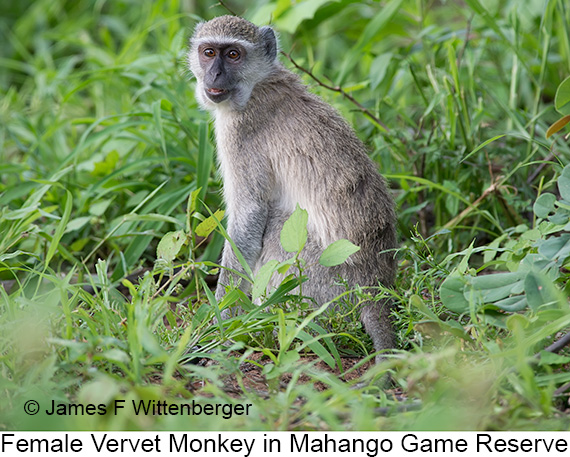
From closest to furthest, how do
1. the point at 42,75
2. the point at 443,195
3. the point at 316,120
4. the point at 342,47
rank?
the point at 316,120 < the point at 443,195 < the point at 42,75 < the point at 342,47

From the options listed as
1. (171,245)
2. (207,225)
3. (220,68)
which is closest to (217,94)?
(220,68)

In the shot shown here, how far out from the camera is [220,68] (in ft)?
13.9

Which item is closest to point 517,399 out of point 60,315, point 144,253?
point 60,315

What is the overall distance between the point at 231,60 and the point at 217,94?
0.94 feet

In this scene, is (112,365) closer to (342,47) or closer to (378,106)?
(378,106)

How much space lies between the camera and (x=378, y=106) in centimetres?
514

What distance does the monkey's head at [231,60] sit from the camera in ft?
13.8

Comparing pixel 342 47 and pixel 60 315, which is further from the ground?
pixel 342 47

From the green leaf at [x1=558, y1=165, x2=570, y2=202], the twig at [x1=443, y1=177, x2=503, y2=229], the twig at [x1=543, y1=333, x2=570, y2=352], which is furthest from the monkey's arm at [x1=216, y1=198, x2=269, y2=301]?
the twig at [x1=543, y1=333, x2=570, y2=352]

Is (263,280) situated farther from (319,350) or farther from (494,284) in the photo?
(494,284)

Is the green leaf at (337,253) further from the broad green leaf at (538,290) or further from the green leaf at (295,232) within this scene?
the broad green leaf at (538,290)

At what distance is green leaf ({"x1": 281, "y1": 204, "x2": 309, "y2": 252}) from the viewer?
3.24 metres
